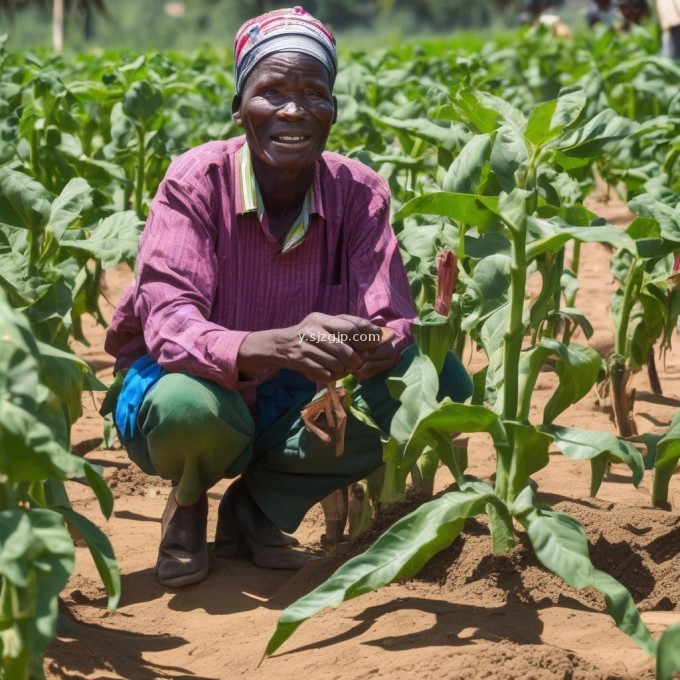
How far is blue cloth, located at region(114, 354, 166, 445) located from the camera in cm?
323

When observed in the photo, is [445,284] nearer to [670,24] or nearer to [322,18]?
[670,24]

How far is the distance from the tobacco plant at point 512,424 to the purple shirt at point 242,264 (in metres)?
0.30

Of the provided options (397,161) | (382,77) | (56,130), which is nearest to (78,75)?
(382,77)

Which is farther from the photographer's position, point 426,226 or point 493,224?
point 426,226

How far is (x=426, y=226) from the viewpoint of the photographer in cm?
390

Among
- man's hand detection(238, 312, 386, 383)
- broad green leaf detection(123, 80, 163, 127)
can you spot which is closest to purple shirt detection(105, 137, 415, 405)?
man's hand detection(238, 312, 386, 383)

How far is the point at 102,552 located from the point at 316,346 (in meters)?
0.76

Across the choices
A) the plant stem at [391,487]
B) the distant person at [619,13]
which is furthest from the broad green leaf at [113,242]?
the distant person at [619,13]

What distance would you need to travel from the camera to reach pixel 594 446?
283cm

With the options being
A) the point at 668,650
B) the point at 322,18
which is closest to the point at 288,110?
the point at 668,650

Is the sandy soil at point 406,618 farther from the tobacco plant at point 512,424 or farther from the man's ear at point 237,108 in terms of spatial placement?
the man's ear at point 237,108

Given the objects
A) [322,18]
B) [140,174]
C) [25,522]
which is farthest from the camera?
[322,18]

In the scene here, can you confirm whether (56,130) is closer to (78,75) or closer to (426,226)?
(426,226)

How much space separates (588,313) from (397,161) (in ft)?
4.91
